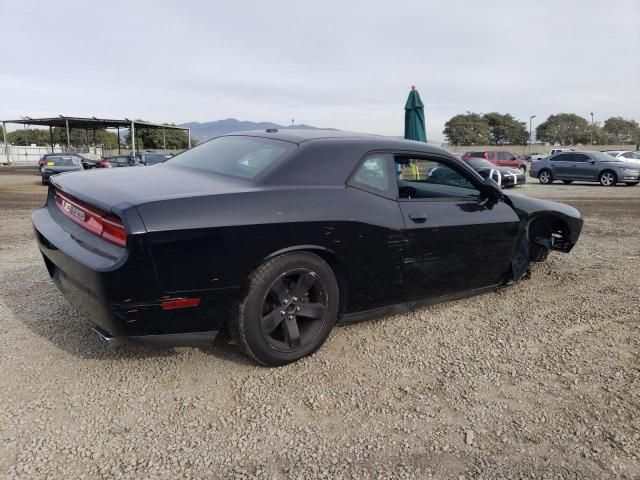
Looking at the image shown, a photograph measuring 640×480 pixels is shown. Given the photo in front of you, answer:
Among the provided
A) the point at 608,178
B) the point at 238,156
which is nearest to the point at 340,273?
the point at 238,156

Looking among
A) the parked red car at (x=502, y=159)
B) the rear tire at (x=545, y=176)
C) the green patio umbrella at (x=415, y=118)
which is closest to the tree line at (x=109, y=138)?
the parked red car at (x=502, y=159)

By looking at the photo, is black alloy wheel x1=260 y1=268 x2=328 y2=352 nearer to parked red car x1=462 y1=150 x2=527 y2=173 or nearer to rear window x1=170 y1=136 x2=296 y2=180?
rear window x1=170 y1=136 x2=296 y2=180

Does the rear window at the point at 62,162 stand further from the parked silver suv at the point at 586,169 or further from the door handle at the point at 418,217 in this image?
the door handle at the point at 418,217

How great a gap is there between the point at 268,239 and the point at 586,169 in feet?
63.5

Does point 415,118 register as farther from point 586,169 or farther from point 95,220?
point 95,220

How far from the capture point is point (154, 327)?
254 cm

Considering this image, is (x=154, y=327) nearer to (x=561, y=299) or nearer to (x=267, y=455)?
(x=267, y=455)

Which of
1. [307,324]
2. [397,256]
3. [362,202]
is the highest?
[362,202]

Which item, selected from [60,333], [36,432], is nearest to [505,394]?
[36,432]

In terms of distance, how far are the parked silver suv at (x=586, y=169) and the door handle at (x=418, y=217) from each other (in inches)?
707

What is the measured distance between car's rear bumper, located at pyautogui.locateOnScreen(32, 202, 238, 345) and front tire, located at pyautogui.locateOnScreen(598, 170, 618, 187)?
63.7 feet

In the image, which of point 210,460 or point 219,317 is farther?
point 219,317

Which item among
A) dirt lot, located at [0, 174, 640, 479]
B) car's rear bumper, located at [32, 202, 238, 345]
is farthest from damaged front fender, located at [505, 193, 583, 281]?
car's rear bumper, located at [32, 202, 238, 345]

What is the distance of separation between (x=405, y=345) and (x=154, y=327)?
169 centimetres
